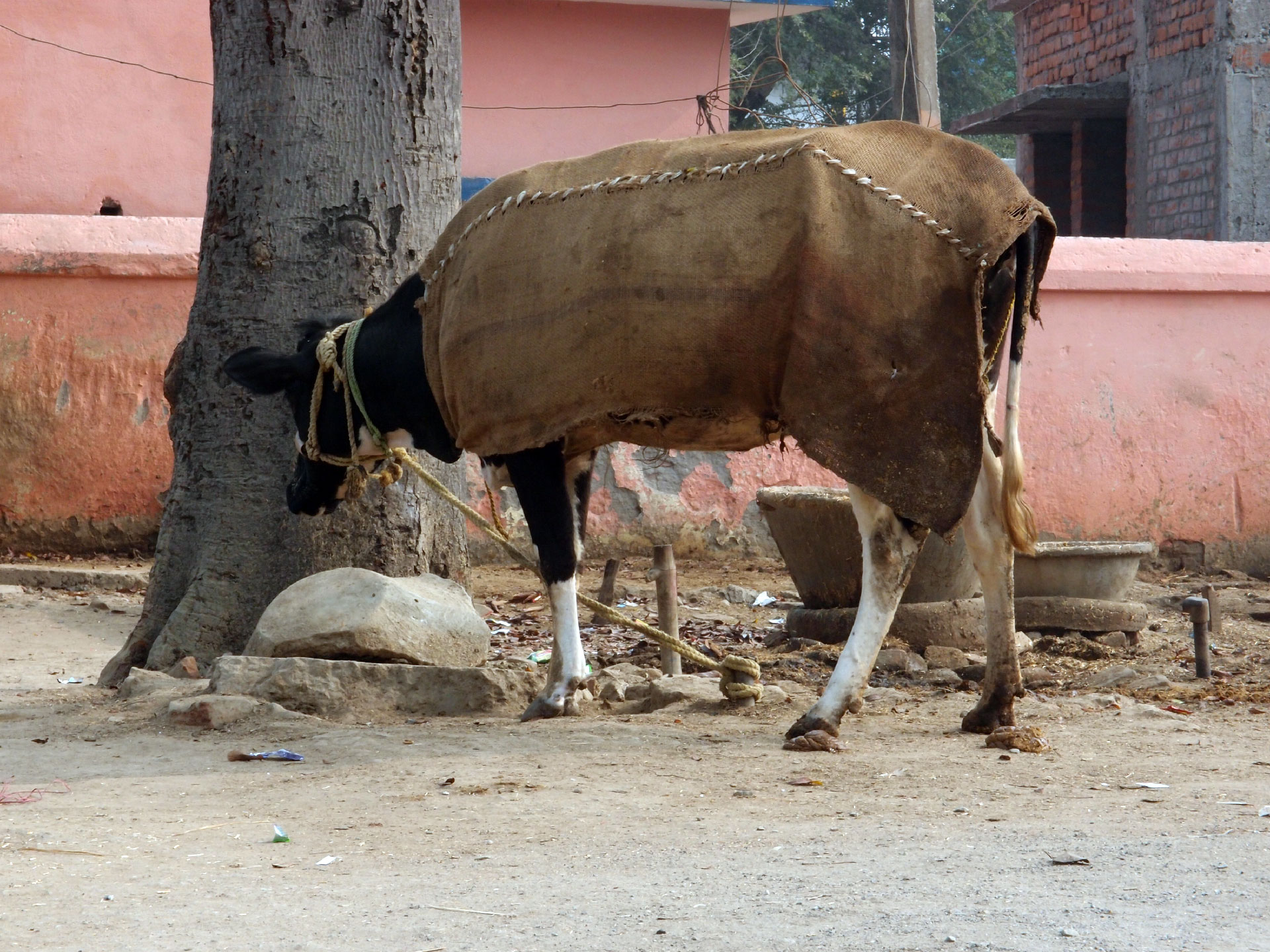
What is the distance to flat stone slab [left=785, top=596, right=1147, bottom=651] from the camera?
650cm

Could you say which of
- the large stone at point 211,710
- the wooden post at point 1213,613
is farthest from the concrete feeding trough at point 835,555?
the large stone at point 211,710

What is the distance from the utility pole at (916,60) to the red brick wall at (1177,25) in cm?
279

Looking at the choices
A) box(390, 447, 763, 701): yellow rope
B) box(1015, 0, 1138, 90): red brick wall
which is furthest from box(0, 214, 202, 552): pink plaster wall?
box(1015, 0, 1138, 90): red brick wall

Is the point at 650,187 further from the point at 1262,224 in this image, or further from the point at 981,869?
the point at 1262,224

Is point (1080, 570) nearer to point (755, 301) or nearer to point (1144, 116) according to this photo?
point (755, 301)

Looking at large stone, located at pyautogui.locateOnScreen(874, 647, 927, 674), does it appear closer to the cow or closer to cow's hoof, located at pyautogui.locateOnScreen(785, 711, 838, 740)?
the cow

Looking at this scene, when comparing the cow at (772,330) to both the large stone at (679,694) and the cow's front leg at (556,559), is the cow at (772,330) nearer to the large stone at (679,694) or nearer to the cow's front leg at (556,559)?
the cow's front leg at (556,559)

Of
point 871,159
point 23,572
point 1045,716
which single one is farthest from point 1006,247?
point 23,572

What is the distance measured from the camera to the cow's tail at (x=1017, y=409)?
445cm

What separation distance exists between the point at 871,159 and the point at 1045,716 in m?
2.04

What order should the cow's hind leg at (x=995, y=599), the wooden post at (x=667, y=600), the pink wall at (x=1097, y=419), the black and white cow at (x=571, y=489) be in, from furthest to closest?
the pink wall at (x=1097, y=419) → the wooden post at (x=667, y=600) → the cow's hind leg at (x=995, y=599) → the black and white cow at (x=571, y=489)

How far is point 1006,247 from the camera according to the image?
13.9ft

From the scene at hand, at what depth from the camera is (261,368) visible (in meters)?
5.43

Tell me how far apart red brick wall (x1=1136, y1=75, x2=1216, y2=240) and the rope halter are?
9.70 metres
